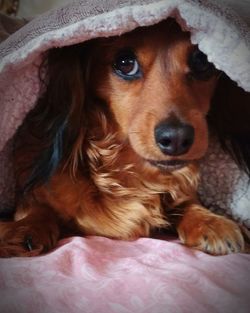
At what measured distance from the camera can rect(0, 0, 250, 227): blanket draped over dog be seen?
0.85m

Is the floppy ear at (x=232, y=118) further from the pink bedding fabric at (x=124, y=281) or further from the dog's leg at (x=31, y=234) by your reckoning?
the dog's leg at (x=31, y=234)

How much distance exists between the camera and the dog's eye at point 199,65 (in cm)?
100

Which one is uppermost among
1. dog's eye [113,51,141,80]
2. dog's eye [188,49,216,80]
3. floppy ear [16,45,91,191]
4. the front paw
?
dog's eye [188,49,216,80]

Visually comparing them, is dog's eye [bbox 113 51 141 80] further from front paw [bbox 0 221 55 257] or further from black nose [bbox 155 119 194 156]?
front paw [bbox 0 221 55 257]

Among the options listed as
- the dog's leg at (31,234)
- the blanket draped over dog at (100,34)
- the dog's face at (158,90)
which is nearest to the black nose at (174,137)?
the dog's face at (158,90)

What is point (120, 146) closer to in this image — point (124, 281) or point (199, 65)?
point (199, 65)

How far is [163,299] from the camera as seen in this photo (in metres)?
0.72

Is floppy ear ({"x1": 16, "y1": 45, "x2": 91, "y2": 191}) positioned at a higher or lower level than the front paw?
higher

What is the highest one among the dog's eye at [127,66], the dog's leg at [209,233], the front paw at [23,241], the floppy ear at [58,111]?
the dog's eye at [127,66]

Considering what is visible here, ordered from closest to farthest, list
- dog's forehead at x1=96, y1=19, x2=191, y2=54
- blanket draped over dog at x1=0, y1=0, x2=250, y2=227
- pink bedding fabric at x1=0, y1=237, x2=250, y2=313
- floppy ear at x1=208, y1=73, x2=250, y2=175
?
pink bedding fabric at x1=0, y1=237, x2=250, y2=313 < blanket draped over dog at x1=0, y1=0, x2=250, y2=227 < dog's forehead at x1=96, y1=19, x2=191, y2=54 < floppy ear at x1=208, y1=73, x2=250, y2=175

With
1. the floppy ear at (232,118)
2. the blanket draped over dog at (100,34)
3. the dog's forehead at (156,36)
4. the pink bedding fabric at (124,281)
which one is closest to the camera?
the pink bedding fabric at (124,281)

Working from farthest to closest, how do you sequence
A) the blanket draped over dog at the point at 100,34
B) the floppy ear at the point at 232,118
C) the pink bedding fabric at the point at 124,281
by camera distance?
the floppy ear at the point at 232,118 < the blanket draped over dog at the point at 100,34 < the pink bedding fabric at the point at 124,281

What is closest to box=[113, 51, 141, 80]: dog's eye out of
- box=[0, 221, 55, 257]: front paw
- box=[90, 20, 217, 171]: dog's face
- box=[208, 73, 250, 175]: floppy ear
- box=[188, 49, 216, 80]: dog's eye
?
box=[90, 20, 217, 171]: dog's face

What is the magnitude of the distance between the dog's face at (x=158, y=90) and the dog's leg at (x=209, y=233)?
0.14 meters
